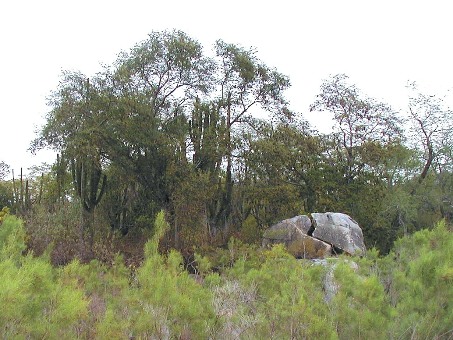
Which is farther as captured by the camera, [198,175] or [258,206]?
[258,206]

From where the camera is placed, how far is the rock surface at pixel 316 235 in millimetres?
13859

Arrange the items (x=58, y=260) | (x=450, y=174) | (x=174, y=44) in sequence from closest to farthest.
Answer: (x=58, y=260), (x=174, y=44), (x=450, y=174)

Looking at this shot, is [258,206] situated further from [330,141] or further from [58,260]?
[58,260]

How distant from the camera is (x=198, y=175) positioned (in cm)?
1438

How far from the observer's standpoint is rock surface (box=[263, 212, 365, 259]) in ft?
45.5

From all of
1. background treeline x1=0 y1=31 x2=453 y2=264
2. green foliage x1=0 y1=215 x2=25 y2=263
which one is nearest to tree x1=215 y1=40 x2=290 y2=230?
background treeline x1=0 y1=31 x2=453 y2=264

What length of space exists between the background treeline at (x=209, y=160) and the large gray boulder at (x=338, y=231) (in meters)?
1.58

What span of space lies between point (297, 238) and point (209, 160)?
10.6 feet

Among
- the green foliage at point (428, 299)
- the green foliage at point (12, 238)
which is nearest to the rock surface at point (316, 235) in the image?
the green foliage at point (12, 238)

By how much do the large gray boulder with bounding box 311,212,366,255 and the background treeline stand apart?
62.3 inches

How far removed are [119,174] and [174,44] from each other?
164 inches

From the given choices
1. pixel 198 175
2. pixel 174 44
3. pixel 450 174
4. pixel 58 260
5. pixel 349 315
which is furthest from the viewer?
pixel 450 174

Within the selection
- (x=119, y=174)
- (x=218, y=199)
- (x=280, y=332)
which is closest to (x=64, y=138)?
(x=119, y=174)

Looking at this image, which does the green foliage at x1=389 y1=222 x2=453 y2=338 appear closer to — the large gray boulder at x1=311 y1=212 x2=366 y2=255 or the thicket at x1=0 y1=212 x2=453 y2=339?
the thicket at x1=0 y1=212 x2=453 y2=339
